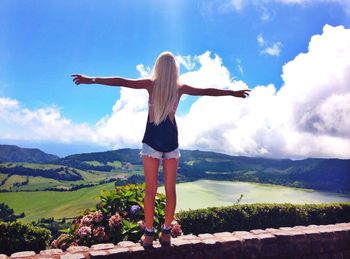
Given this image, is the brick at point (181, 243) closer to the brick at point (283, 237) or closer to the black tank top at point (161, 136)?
the black tank top at point (161, 136)

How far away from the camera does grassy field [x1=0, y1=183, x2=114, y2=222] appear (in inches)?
3411

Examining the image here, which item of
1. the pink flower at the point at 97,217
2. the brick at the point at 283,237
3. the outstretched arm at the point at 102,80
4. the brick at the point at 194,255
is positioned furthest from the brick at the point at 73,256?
the brick at the point at 283,237

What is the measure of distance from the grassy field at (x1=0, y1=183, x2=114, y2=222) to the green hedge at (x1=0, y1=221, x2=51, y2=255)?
241 feet

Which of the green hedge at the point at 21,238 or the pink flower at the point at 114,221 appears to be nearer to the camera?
the pink flower at the point at 114,221

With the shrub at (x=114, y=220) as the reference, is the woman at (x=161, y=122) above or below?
above

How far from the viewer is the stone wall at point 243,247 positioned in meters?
5.14

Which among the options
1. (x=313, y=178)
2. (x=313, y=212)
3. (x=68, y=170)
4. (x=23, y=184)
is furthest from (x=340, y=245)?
(x=68, y=170)

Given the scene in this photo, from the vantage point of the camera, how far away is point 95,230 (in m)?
7.28

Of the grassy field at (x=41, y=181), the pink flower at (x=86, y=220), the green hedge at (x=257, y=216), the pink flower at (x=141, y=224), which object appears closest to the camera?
the pink flower at (x=141, y=224)

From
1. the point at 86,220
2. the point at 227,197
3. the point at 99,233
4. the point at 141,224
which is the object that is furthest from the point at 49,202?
the point at 141,224

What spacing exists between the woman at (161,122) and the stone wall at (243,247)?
0.79 ft

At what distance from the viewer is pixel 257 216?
48.6ft

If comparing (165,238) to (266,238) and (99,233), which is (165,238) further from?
(99,233)

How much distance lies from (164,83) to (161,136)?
2.55ft
